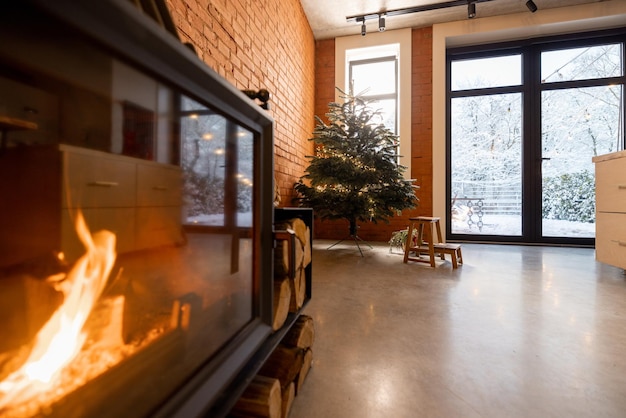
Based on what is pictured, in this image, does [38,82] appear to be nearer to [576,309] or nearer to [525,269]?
[576,309]

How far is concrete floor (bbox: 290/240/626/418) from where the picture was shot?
83 cm

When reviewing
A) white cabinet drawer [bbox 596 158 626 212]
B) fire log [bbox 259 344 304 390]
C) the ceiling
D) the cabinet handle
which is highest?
the ceiling

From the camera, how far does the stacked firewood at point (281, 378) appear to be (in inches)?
24.9

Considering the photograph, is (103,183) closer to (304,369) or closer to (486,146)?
(304,369)

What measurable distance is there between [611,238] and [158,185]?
3183 millimetres

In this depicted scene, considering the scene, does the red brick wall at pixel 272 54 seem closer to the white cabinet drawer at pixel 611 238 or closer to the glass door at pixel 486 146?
the glass door at pixel 486 146

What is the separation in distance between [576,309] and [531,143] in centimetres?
323

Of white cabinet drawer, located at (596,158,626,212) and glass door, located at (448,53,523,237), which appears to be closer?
white cabinet drawer, located at (596,158,626,212)

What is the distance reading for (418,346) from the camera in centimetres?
114

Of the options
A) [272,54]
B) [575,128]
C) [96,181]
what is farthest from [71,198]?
[575,128]

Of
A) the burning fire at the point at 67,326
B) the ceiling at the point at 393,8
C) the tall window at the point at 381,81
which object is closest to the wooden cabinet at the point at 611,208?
the tall window at the point at 381,81

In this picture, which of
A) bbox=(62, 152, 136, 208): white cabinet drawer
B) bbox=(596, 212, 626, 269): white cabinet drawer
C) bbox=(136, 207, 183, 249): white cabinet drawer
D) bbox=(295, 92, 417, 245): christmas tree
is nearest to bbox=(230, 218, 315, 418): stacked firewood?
bbox=(136, 207, 183, 249): white cabinet drawer

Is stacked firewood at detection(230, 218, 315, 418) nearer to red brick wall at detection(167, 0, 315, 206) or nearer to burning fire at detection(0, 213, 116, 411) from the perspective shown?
burning fire at detection(0, 213, 116, 411)

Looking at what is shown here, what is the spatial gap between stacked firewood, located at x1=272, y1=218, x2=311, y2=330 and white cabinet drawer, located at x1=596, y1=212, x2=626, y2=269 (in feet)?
8.46
